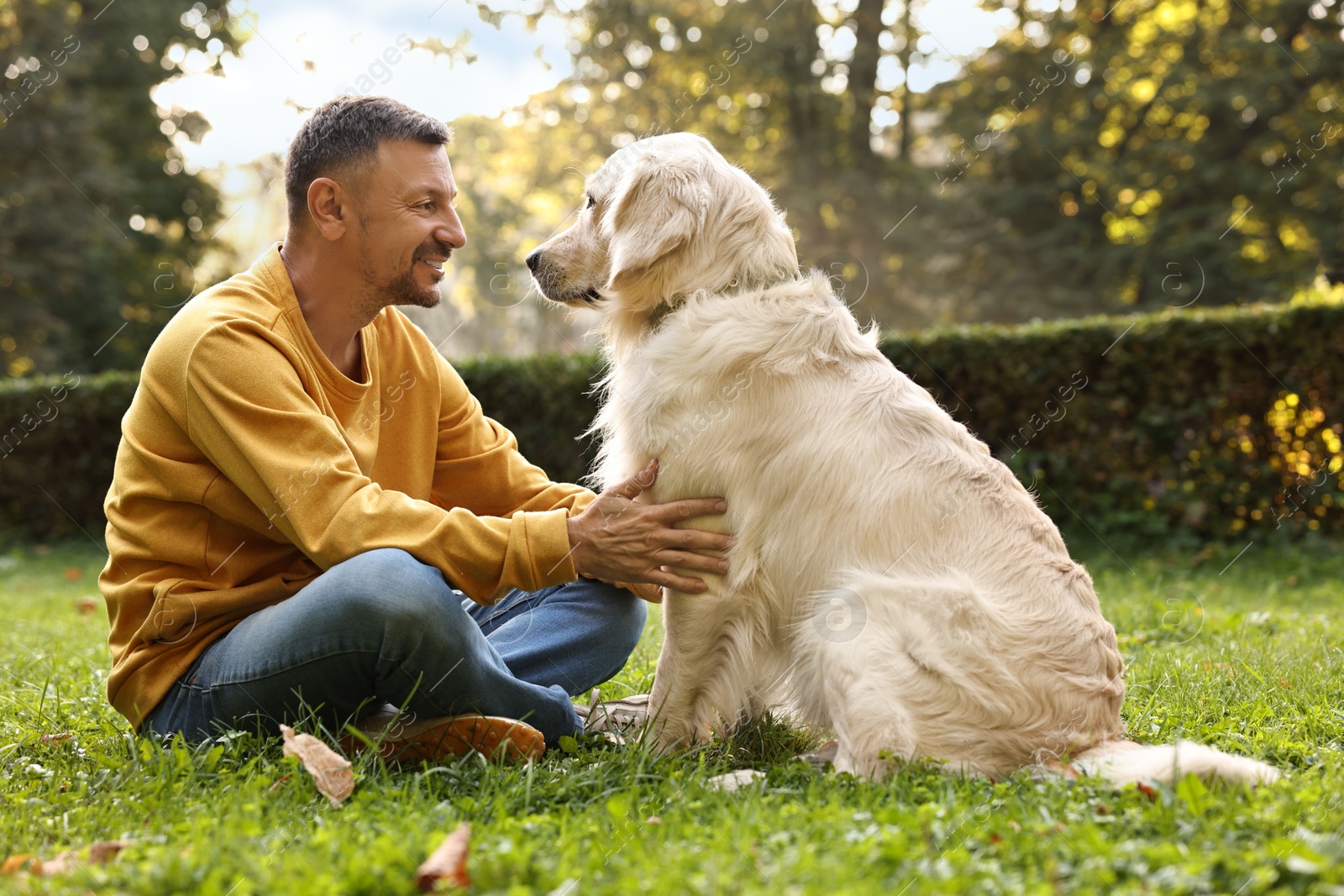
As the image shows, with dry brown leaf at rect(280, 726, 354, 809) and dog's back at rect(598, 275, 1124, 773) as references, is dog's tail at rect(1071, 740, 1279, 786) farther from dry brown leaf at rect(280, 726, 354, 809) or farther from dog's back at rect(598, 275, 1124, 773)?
dry brown leaf at rect(280, 726, 354, 809)

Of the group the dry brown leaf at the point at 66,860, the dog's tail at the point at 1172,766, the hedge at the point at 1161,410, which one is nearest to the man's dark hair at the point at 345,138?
the dry brown leaf at the point at 66,860

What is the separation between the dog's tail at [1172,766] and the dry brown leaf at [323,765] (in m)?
1.72

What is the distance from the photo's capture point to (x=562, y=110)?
20188 mm

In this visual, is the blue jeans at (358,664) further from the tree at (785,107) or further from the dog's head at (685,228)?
the tree at (785,107)

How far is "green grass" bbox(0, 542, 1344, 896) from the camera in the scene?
5.67 feet

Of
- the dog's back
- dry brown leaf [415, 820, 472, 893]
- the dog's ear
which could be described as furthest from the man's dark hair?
dry brown leaf [415, 820, 472, 893]

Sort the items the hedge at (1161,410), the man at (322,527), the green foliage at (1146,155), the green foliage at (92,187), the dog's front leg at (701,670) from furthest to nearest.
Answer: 1. the green foliage at (1146,155)
2. the green foliage at (92,187)
3. the hedge at (1161,410)
4. the dog's front leg at (701,670)
5. the man at (322,527)

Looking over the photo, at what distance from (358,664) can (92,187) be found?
57.7ft

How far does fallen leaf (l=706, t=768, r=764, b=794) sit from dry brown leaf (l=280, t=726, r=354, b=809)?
858 millimetres

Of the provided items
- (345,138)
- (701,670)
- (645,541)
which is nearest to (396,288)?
(345,138)

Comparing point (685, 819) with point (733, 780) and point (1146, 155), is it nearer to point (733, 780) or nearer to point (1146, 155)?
point (733, 780)

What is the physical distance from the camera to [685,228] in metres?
2.88

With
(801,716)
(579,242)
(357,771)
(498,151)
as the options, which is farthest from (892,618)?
(498,151)

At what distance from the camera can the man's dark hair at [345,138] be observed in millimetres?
2889
